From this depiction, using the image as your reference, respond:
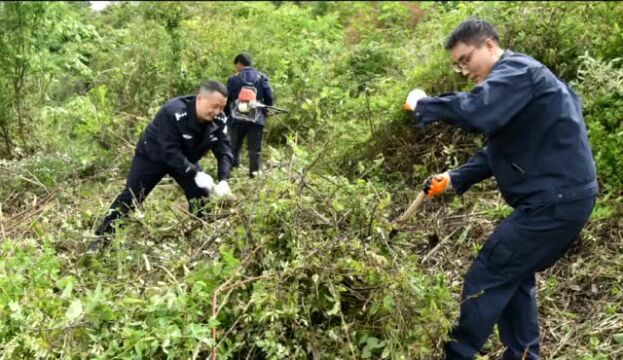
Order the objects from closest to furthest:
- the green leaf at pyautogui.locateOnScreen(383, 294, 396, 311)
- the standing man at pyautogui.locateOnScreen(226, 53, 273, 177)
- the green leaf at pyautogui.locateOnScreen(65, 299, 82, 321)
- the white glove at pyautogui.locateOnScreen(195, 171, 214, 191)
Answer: the green leaf at pyautogui.locateOnScreen(65, 299, 82, 321) → the green leaf at pyautogui.locateOnScreen(383, 294, 396, 311) → the white glove at pyautogui.locateOnScreen(195, 171, 214, 191) → the standing man at pyautogui.locateOnScreen(226, 53, 273, 177)

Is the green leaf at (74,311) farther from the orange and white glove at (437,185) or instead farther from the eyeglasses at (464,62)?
the eyeglasses at (464,62)

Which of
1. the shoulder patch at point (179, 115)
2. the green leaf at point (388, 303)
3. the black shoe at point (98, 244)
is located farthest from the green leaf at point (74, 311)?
the shoulder patch at point (179, 115)

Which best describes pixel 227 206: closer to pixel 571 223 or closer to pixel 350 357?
pixel 350 357

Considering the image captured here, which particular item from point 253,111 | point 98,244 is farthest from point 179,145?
point 253,111

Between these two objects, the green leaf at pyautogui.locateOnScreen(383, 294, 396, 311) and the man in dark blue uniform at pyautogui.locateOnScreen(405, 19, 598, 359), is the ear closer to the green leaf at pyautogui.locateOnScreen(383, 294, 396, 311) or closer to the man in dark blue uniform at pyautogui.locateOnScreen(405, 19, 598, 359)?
the man in dark blue uniform at pyautogui.locateOnScreen(405, 19, 598, 359)

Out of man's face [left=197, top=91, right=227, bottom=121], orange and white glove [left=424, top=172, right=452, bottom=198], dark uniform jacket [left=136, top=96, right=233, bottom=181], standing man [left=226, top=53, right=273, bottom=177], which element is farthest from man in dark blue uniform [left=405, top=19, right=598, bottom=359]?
standing man [left=226, top=53, right=273, bottom=177]

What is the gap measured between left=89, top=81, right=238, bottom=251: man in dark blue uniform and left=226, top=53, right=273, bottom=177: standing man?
5.06 feet

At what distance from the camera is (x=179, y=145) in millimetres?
4348

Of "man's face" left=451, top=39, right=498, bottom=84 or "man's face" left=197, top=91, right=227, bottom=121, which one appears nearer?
"man's face" left=451, top=39, right=498, bottom=84

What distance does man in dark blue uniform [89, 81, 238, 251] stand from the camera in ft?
13.9

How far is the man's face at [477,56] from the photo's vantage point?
2.63 m

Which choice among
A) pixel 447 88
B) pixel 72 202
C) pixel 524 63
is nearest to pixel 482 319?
pixel 524 63

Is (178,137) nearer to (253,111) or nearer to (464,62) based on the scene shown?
(253,111)

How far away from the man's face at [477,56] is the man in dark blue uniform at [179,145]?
2.01 meters
